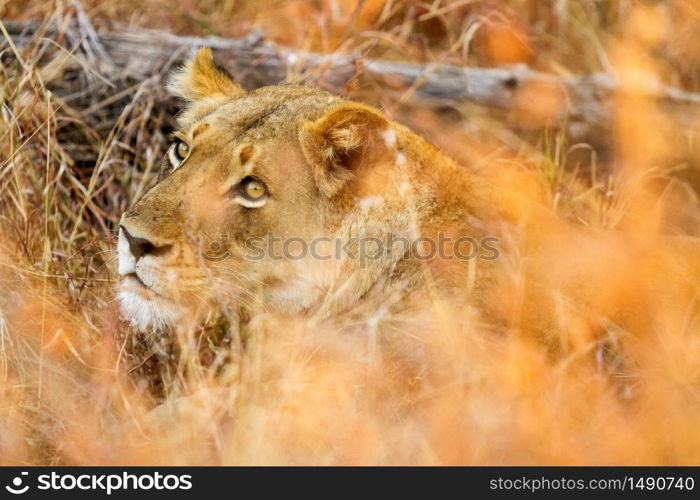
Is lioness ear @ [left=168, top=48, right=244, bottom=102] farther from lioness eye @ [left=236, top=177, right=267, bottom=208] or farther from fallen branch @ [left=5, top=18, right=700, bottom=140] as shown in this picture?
fallen branch @ [left=5, top=18, right=700, bottom=140]

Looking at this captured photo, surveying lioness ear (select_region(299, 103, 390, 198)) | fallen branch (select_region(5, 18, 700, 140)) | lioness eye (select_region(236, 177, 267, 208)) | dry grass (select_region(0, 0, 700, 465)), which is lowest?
dry grass (select_region(0, 0, 700, 465))

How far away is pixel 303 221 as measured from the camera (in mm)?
3684

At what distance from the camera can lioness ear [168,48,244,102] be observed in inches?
170

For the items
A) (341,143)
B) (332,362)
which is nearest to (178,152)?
(341,143)

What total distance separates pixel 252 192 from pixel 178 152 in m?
0.56

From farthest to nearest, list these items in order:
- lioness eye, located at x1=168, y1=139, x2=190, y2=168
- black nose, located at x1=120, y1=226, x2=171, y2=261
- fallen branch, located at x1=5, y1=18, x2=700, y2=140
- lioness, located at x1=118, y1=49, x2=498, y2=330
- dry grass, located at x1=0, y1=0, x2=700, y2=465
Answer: fallen branch, located at x1=5, y1=18, x2=700, y2=140
lioness eye, located at x1=168, y1=139, x2=190, y2=168
lioness, located at x1=118, y1=49, x2=498, y2=330
black nose, located at x1=120, y1=226, x2=171, y2=261
dry grass, located at x1=0, y1=0, x2=700, y2=465

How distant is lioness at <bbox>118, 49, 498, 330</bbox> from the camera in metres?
3.57

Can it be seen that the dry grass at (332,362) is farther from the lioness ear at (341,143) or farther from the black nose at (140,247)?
the lioness ear at (341,143)

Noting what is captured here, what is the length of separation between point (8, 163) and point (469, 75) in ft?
9.64

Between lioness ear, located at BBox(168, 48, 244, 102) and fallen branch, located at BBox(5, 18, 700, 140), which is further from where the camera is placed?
fallen branch, located at BBox(5, 18, 700, 140)

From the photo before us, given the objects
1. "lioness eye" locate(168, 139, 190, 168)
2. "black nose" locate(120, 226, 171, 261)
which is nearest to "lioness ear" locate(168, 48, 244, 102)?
"lioness eye" locate(168, 139, 190, 168)

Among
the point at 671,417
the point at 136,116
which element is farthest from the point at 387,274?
the point at 136,116

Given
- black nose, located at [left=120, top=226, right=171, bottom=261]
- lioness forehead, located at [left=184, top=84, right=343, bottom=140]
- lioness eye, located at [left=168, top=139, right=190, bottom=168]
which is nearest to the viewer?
black nose, located at [left=120, top=226, right=171, bottom=261]

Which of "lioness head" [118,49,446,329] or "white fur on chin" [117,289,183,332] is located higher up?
"lioness head" [118,49,446,329]
